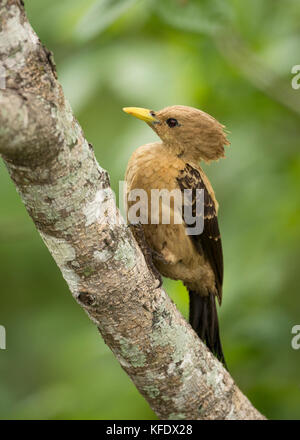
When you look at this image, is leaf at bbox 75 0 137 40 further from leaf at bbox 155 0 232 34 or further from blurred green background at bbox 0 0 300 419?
leaf at bbox 155 0 232 34

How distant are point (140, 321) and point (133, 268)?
0.76ft

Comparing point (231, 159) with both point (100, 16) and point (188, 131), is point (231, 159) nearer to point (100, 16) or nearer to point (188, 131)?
point (188, 131)

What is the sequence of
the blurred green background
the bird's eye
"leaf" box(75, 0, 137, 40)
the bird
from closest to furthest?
"leaf" box(75, 0, 137, 40) < the bird < the bird's eye < the blurred green background

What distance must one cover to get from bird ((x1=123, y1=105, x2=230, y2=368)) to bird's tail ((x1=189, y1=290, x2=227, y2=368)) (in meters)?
0.04

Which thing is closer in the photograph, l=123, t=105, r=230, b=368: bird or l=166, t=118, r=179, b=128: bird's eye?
l=123, t=105, r=230, b=368: bird

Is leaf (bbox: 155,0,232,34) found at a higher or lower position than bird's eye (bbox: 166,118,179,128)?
higher

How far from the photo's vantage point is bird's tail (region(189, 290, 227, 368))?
3.54 metres

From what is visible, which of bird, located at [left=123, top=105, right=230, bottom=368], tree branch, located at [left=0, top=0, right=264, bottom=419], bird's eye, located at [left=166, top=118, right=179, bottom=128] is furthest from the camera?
bird's eye, located at [left=166, top=118, right=179, bottom=128]

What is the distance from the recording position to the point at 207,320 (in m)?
3.58

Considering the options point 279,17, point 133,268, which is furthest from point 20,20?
point 279,17

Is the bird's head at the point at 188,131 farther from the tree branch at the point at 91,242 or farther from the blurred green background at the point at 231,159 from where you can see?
the tree branch at the point at 91,242

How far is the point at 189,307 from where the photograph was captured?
3656 millimetres

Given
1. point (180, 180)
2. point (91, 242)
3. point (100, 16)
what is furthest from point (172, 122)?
point (91, 242)

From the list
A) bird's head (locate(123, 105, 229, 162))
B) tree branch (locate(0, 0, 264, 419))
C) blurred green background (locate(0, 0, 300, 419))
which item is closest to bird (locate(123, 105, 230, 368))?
bird's head (locate(123, 105, 229, 162))
